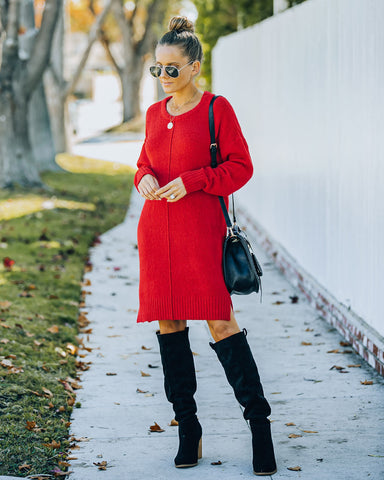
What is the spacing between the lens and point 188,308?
3.96m

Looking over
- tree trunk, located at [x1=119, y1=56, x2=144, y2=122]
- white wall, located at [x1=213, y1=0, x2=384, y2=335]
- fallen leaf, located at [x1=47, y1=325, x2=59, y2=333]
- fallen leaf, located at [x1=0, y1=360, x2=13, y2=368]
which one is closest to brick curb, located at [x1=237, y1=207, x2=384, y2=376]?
white wall, located at [x1=213, y1=0, x2=384, y2=335]

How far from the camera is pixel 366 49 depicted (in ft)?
18.4

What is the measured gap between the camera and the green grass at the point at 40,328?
4363 mm

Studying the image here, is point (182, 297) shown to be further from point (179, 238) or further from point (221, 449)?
point (221, 449)

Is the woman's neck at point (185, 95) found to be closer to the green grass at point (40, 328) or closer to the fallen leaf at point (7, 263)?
the green grass at point (40, 328)

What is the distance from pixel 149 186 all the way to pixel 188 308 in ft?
1.89

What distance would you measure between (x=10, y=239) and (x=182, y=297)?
20.7 feet

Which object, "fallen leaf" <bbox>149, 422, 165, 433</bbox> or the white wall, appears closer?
"fallen leaf" <bbox>149, 422, 165, 433</bbox>

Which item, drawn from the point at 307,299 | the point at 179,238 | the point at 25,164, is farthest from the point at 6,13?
the point at 179,238

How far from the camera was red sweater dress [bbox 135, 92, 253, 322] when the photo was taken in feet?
12.9

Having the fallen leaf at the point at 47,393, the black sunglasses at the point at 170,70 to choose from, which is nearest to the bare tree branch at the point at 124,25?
the fallen leaf at the point at 47,393

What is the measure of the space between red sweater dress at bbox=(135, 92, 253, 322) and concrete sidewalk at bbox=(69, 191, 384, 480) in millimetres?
748

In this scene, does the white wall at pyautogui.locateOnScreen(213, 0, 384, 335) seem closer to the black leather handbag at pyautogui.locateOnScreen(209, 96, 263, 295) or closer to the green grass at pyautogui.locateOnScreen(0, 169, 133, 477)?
the black leather handbag at pyautogui.locateOnScreen(209, 96, 263, 295)

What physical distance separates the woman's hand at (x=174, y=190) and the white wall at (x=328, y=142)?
1854 mm
